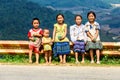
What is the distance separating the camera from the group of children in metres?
11.7

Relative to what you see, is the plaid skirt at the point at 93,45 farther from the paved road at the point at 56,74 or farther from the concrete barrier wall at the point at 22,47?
the paved road at the point at 56,74

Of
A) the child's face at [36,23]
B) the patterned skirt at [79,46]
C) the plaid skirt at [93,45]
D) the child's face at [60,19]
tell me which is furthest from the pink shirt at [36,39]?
the plaid skirt at [93,45]

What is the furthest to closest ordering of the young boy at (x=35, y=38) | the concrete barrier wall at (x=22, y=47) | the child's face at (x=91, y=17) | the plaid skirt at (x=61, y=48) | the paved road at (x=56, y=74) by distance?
the concrete barrier wall at (x=22, y=47), the child's face at (x=91, y=17), the young boy at (x=35, y=38), the plaid skirt at (x=61, y=48), the paved road at (x=56, y=74)

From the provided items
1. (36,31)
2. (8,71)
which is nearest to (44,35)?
(36,31)

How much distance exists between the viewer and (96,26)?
478 inches

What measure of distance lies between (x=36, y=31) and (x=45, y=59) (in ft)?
2.93

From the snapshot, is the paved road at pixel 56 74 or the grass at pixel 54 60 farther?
the grass at pixel 54 60

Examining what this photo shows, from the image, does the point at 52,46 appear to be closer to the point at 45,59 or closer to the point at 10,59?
the point at 45,59

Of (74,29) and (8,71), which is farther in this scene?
(74,29)

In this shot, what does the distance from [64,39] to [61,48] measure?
0.32m

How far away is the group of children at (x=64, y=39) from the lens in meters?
11.7

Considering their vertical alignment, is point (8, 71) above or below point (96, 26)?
below

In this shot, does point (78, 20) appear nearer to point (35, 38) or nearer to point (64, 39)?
point (64, 39)

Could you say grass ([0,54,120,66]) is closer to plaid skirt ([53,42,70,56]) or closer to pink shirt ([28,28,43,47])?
plaid skirt ([53,42,70,56])
